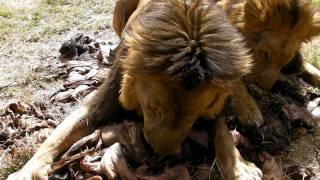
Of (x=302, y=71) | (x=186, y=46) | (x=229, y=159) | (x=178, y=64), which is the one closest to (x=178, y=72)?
(x=178, y=64)

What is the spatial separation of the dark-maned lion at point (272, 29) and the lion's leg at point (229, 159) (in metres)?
0.91

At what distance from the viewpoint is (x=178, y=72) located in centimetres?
345

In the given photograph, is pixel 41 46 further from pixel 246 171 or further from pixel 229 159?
pixel 246 171

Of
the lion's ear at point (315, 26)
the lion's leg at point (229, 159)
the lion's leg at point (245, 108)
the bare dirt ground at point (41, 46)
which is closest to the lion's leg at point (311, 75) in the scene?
the bare dirt ground at point (41, 46)

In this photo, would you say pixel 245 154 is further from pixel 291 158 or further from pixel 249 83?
pixel 249 83

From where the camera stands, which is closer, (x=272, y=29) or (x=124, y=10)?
(x=272, y=29)

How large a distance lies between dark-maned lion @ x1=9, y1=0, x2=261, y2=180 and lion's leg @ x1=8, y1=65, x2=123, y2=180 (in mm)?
57

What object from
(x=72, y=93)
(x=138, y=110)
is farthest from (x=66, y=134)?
(x=72, y=93)

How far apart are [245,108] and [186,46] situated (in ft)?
4.65

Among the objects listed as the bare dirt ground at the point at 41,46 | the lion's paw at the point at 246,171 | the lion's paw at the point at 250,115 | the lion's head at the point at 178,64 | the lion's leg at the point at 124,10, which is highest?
the lion's head at the point at 178,64

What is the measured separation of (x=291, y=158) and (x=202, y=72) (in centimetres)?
157

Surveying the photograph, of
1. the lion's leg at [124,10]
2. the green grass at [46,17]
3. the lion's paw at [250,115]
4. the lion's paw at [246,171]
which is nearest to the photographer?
the lion's paw at [246,171]

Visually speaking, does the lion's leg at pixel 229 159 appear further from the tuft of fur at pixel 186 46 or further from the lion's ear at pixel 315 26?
the lion's ear at pixel 315 26

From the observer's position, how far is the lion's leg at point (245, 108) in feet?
15.3
